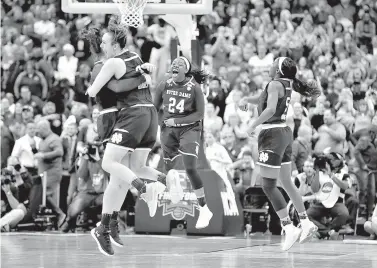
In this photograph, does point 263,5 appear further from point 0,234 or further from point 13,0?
point 0,234

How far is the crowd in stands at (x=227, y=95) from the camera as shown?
17.4 metres

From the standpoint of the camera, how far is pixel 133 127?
415 inches

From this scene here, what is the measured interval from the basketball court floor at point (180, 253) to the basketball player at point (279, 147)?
40 cm

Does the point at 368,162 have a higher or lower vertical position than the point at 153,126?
higher

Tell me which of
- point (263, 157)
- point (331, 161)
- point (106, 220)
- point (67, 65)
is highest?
point (67, 65)

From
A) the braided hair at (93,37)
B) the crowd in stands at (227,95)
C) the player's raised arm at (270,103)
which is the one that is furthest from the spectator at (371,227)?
the braided hair at (93,37)

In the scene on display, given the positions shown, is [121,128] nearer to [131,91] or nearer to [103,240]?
[131,91]

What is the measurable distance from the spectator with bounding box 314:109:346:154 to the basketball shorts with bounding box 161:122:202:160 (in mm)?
4529

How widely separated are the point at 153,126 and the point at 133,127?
1.21 ft

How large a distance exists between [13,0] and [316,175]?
13.9m

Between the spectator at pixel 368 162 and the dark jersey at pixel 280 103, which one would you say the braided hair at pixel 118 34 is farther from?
the spectator at pixel 368 162

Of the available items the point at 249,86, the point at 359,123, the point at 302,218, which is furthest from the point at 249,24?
the point at 302,218

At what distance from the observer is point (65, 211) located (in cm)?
1869

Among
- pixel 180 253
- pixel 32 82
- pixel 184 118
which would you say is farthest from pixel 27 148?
pixel 180 253
